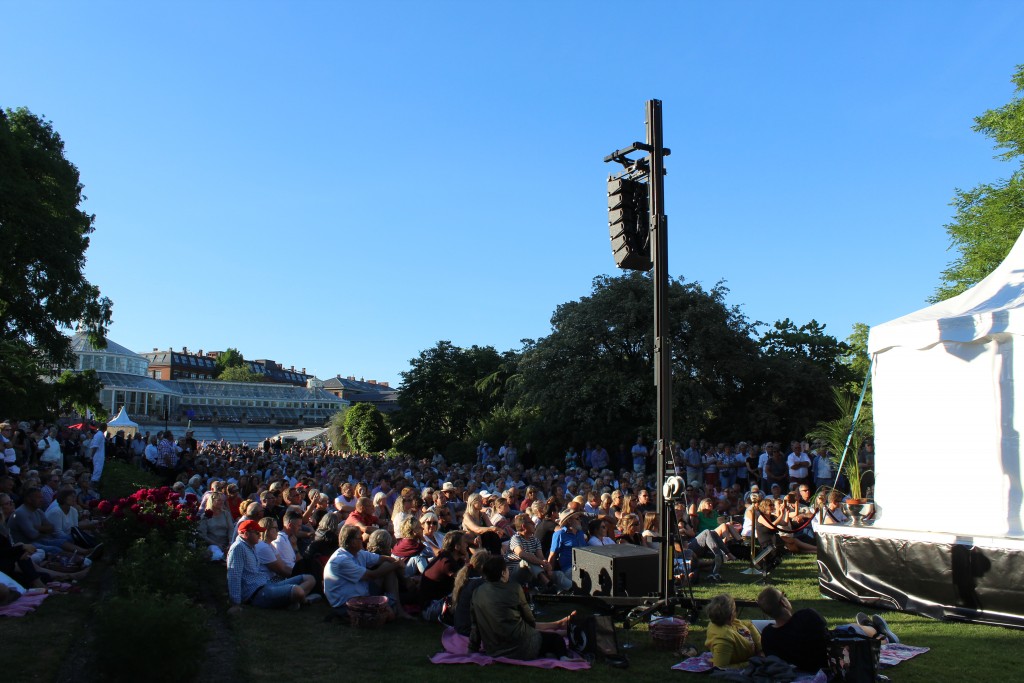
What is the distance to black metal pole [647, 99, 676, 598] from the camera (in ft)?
23.4

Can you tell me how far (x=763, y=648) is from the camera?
250 inches

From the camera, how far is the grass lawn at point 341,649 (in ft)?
19.9

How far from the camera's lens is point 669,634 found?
22.6 feet

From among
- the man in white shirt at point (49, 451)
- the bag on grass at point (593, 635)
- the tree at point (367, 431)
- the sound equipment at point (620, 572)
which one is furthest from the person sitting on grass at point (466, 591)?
the tree at point (367, 431)

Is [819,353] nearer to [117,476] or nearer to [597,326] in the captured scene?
[597,326]

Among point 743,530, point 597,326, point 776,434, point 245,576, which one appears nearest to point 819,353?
point 776,434

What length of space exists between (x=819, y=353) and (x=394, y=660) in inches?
1057

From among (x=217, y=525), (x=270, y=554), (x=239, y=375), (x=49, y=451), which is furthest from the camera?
(x=239, y=375)

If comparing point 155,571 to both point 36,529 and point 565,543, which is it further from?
point 565,543

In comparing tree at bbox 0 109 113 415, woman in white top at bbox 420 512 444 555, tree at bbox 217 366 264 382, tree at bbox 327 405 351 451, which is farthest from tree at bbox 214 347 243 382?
woman in white top at bbox 420 512 444 555

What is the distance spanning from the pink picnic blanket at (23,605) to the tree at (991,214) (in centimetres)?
2548

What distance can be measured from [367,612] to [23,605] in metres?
3.39

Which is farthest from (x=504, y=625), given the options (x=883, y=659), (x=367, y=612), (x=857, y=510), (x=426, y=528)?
(x=857, y=510)

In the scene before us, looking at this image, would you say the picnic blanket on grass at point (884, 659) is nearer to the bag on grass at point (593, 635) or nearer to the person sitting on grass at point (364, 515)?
the bag on grass at point (593, 635)
